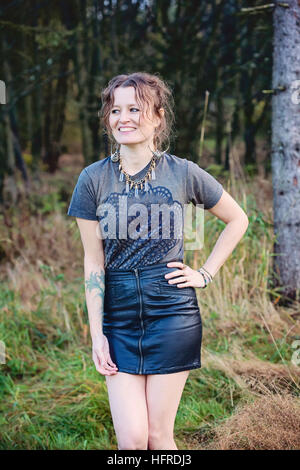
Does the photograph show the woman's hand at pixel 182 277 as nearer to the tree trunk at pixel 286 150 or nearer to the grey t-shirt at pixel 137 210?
the grey t-shirt at pixel 137 210

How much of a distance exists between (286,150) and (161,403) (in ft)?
8.91

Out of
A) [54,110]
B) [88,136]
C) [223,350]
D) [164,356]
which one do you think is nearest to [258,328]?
[223,350]

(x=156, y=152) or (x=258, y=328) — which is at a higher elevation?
(x=156, y=152)

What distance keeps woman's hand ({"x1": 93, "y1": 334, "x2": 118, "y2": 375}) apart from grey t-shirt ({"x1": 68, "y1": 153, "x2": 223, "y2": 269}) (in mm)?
345

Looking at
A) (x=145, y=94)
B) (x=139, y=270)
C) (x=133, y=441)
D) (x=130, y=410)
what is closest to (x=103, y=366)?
(x=130, y=410)

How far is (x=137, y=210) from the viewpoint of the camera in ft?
7.23

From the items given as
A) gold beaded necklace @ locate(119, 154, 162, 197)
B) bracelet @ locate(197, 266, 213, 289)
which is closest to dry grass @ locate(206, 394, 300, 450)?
bracelet @ locate(197, 266, 213, 289)

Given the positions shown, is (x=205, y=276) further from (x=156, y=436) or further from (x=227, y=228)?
(x=156, y=436)

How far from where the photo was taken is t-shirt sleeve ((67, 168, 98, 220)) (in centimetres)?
224

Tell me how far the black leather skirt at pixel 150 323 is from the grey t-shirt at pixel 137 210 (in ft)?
0.24

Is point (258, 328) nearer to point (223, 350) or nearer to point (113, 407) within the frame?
point (223, 350)

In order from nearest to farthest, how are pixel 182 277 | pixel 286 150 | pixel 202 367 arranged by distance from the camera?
pixel 182 277 < pixel 202 367 < pixel 286 150

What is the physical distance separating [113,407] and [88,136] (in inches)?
279

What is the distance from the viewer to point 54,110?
13.4 m
